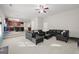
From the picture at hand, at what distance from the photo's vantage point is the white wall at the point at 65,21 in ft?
10.9

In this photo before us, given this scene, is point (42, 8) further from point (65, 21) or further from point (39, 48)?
point (39, 48)

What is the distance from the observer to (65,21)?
11.0ft

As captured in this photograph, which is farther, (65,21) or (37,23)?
(65,21)

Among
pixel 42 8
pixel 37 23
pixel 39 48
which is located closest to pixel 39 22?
pixel 37 23

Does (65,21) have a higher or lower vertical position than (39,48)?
higher

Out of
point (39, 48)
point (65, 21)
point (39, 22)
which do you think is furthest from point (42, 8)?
point (39, 48)

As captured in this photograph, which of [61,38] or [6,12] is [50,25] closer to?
[61,38]

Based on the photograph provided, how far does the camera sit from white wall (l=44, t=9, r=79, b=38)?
10.9 feet

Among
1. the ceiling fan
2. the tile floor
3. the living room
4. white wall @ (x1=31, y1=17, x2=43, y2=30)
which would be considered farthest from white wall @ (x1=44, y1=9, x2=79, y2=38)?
the tile floor

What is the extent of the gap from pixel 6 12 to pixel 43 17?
1.54m


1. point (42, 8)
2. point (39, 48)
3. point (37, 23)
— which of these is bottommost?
point (39, 48)

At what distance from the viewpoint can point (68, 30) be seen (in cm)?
351

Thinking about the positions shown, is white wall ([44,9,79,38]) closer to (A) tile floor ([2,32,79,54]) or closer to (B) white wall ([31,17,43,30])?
(B) white wall ([31,17,43,30])

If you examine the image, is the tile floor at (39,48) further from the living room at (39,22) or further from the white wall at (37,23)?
the white wall at (37,23)
